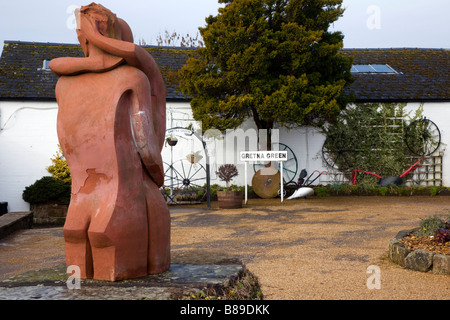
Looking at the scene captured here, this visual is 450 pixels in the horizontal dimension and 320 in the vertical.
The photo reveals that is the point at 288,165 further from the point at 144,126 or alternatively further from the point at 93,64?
the point at 93,64

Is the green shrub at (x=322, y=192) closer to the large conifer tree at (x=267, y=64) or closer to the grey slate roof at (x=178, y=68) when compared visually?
the large conifer tree at (x=267, y=64)

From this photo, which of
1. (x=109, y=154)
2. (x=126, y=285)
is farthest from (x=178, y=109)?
(x=126, y=285)

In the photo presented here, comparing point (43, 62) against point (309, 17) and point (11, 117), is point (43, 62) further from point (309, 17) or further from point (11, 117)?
point (309, 17)

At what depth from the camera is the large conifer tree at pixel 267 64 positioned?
12.5m

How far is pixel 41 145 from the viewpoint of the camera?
14188mm

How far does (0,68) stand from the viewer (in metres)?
14.9

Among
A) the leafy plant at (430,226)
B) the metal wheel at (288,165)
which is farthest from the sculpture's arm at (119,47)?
the metal wheel at (288,165)

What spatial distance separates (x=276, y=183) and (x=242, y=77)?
11.3 ft

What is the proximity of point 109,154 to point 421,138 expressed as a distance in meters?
14.7

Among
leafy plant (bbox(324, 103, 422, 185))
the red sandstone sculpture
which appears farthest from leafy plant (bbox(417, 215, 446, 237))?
leafy plant (bbox(324, 103, 422, 185))

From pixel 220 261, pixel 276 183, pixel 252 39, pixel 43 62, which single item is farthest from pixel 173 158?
pixel 220 261

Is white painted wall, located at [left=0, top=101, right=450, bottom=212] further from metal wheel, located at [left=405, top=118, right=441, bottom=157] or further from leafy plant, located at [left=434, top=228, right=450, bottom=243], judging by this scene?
leafy plant, located at [left=434, top=228, right=450, bottom=243]

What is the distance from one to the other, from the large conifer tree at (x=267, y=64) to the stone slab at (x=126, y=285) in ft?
31.2

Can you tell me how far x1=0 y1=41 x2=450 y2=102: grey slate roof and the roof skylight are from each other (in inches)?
11.2
